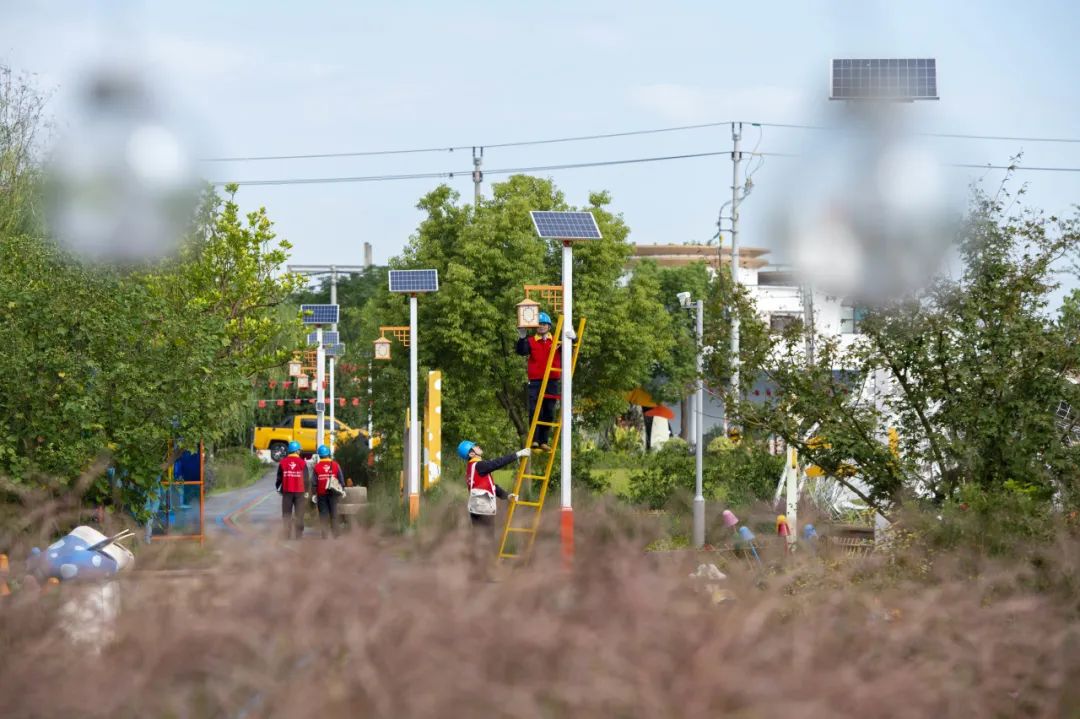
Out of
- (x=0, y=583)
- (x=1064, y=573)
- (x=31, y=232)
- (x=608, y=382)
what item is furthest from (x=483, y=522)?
(x=608, y=382)

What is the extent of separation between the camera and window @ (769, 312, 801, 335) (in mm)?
17578

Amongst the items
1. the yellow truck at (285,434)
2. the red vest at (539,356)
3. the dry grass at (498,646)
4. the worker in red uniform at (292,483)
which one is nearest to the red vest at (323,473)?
the worker in red uniform at (292,483)

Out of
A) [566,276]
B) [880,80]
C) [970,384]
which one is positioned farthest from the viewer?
[566,276]

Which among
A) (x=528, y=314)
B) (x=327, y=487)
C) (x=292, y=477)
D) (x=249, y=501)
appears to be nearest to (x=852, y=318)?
(x=528, y=314)

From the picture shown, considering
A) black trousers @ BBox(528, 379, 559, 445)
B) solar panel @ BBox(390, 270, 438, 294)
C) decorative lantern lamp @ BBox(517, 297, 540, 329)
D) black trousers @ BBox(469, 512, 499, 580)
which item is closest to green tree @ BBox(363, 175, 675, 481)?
solar panel @ BBox(390, 270, 438, 294)

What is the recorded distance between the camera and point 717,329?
1864 cm

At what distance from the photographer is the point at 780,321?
18.9 metres

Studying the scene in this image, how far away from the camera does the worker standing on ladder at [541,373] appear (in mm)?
18703

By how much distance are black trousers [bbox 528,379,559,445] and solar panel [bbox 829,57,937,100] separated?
676 cm

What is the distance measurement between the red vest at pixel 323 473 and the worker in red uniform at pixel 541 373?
5.04 m

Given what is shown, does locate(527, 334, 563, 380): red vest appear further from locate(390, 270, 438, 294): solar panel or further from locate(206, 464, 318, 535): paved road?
locate(390, 270, 438, 294): solar panel

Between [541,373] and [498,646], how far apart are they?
1359cm

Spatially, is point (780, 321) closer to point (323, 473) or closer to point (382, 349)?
point (323, 473)

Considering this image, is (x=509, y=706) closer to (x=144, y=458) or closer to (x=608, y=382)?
(x=144, y=458)
